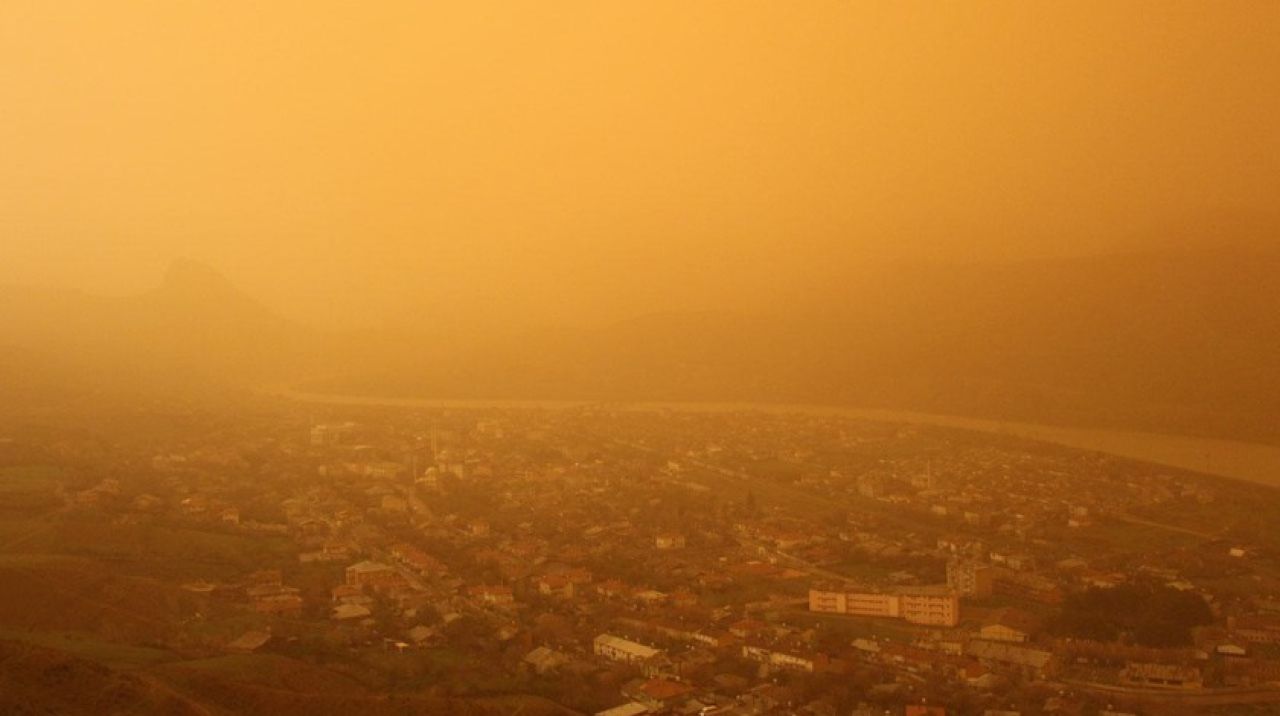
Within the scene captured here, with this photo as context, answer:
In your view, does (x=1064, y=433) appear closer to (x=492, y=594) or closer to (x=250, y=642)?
(x=492, y=594)

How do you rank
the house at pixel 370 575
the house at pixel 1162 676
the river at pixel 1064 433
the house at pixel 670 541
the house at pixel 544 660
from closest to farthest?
the house at pixel 1162 676 → the house at pixel 544 660 → the house at pixel 370 575 → the house at pixel 670 541 → the river at pixel 1064 433

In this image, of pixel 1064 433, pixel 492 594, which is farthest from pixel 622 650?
pixel 1064 433

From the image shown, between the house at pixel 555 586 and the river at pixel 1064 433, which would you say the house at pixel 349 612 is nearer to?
the house at pixel 555 586

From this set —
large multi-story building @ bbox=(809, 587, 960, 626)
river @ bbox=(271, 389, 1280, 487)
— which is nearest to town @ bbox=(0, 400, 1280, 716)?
large multi-story building @ bbox=(809, 587, 960, 626)

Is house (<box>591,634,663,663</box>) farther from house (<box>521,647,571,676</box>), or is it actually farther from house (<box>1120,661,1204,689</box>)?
house (<box>1120,661,1204,689</box>)

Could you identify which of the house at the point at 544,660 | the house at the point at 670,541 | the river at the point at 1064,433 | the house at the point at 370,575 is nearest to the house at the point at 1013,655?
the house at the point at 544,660

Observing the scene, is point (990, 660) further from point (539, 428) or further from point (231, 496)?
point (539, 428)
